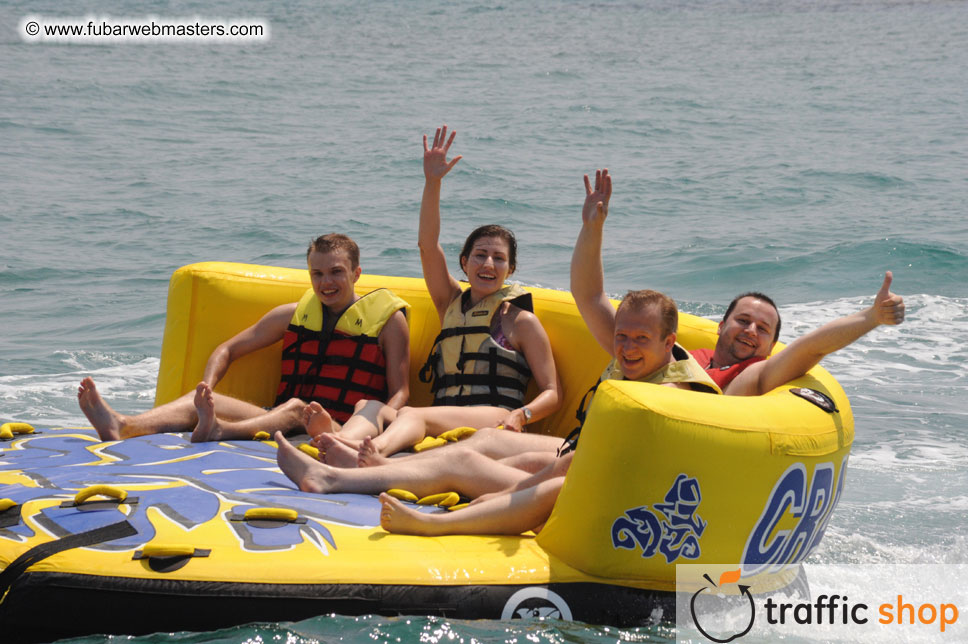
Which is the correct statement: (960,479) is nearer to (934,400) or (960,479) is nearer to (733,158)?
(934,400)

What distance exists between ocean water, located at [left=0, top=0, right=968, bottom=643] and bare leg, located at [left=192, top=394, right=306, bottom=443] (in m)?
1.17

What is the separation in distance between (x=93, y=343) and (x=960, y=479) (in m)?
5.08

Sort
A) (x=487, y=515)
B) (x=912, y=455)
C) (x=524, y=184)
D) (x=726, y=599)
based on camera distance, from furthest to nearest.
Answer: (x=524, y=184) → (x=912, y=455) → (x=487, y=515) → (x=726, y=599)

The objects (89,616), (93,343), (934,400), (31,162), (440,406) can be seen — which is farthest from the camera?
(31,162)

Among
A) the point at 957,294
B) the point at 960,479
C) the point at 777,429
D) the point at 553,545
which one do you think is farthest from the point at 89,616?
the point at 957,294

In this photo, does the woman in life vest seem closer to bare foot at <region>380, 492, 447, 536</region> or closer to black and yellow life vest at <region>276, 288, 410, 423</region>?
black and yellow life vest at <region>276, 288, 410, 423</region>

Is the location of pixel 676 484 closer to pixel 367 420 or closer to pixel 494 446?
pixel 494 446

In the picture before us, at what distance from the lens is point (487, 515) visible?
2.89 metres

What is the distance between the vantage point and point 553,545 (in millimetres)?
2783

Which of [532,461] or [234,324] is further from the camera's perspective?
[234,324]

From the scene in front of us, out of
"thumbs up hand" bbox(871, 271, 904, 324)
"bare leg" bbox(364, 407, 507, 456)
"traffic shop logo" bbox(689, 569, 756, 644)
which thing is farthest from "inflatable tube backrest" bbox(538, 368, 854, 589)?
"bare leg" bbox(364, 407, 507, 456)

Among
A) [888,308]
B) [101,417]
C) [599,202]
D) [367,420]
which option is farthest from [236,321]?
[888,308]

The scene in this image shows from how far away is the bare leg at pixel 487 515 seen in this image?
2820mm

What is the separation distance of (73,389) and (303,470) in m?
3.37
